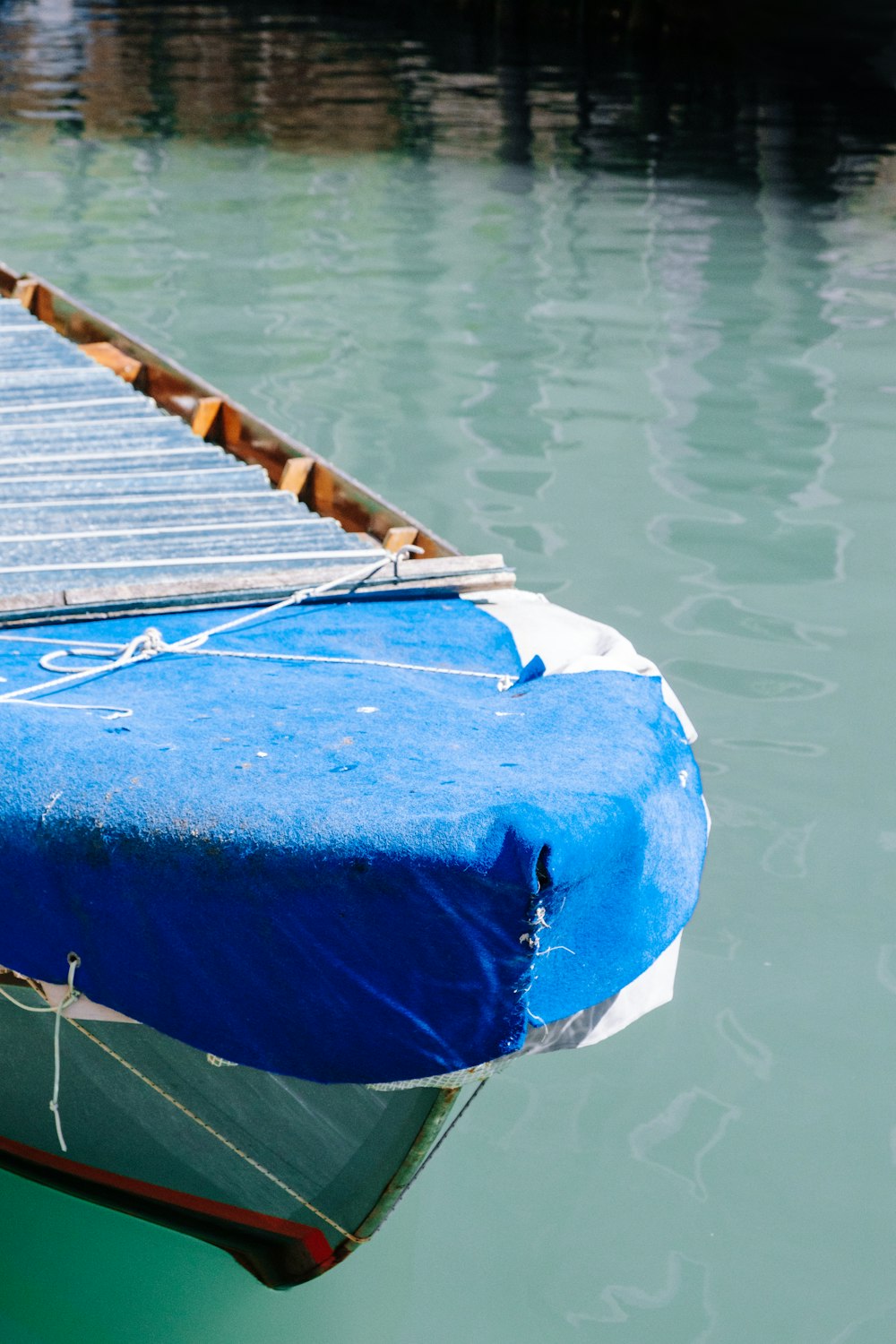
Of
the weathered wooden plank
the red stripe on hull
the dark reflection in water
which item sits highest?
the dark reflection in water

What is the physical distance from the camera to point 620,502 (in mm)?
10906

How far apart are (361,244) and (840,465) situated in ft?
29.9

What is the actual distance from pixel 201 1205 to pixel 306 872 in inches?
65.7

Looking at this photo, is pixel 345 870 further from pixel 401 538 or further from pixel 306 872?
pixel 401 538

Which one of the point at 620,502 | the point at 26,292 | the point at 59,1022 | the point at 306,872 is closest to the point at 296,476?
the point at 620,502

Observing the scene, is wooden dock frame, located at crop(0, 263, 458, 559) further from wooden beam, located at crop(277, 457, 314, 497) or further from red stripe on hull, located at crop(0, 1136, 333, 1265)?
red stripe on hull, located at crop(0, 1136, 333, 1265)

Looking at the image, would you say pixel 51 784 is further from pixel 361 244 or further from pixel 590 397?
pixel 361 244

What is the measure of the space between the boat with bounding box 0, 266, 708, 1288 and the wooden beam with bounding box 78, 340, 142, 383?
4.38 m

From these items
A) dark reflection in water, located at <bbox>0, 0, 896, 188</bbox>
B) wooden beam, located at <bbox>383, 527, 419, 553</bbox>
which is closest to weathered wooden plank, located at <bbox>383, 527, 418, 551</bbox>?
wooden beam, located at <bbox>383, 527, 419, 553</bbox>

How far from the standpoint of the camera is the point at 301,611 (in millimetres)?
5504

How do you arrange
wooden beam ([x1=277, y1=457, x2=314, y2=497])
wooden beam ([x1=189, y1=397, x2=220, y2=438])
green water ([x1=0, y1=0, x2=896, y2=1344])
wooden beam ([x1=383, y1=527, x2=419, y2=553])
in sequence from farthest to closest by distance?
wooden beam ([x1=189, y1=397, x2=220, y2=438]), wooden beam ([x1=277, y1=457, x2=314, y2=497]), wooden beam ([x1=383, y1=527, x2=419, y2=553]), green water ([x1=0, y1=0, x2=896, y2=1344])

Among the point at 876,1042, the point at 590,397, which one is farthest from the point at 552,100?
the point at 876,1042

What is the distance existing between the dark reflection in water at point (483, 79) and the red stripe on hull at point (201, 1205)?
20017mm

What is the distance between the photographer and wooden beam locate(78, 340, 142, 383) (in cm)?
1007
